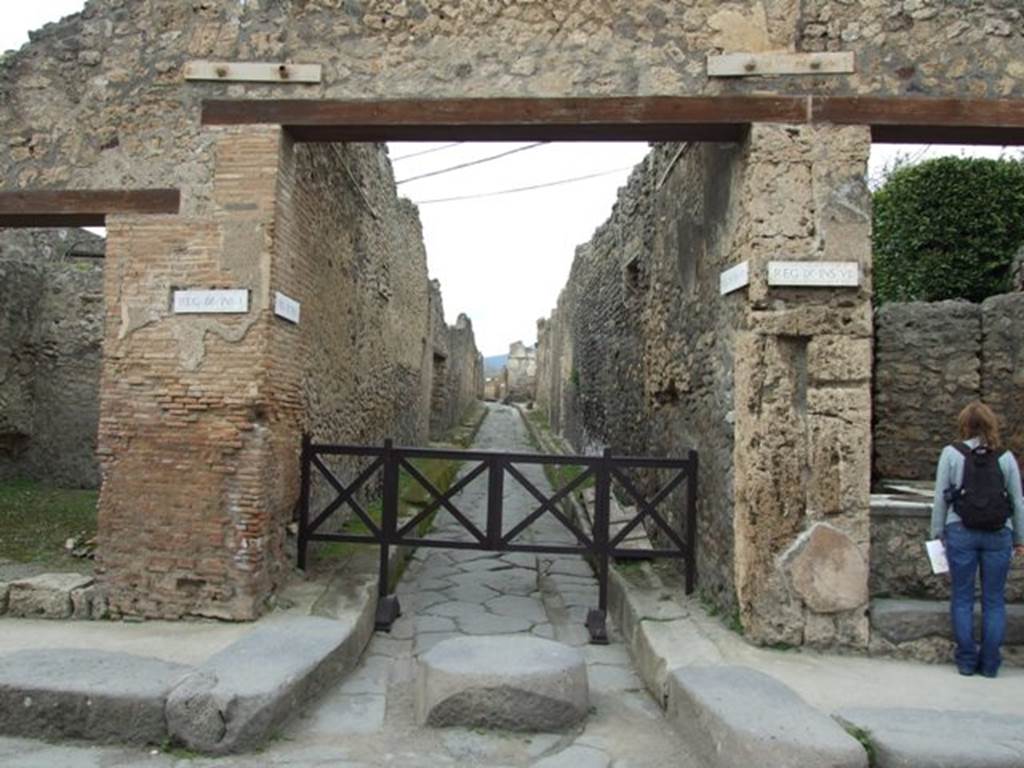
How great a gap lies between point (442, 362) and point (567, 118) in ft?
42.4

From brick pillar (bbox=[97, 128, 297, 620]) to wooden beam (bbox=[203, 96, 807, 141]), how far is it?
179 mm

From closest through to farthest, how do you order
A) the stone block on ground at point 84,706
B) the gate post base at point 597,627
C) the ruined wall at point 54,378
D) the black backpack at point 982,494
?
the stone block on ground at point 84,706 → the black backpack at point 982,494 → the gate post base at point 597,627 → the ruined wall at point 54,378

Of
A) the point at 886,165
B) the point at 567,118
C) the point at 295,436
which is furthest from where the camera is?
the point at 886,165

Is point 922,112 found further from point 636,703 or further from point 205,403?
point 205,403

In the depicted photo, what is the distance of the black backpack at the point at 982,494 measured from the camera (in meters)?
3.94

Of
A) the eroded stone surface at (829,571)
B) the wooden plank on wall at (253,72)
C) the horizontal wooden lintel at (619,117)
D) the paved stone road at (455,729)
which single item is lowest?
the paved stone road at (455,729)

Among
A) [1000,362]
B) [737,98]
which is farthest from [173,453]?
[1000,362]

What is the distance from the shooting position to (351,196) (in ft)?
22.2

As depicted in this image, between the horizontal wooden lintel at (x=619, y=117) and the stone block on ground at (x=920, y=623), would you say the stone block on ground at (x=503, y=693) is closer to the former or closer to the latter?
the stone block on ground at (x=920, y=623)

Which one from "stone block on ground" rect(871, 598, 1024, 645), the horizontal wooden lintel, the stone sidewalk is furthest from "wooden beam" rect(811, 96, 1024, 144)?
the stone sidewalk

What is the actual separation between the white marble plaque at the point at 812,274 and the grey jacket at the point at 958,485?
109 cm

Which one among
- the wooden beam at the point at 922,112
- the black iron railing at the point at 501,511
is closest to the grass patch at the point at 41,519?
the black iron railing at the point at 501,511

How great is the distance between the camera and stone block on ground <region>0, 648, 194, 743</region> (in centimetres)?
336

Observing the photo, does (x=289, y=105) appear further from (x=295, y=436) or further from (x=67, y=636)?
(x=67, y=636)
